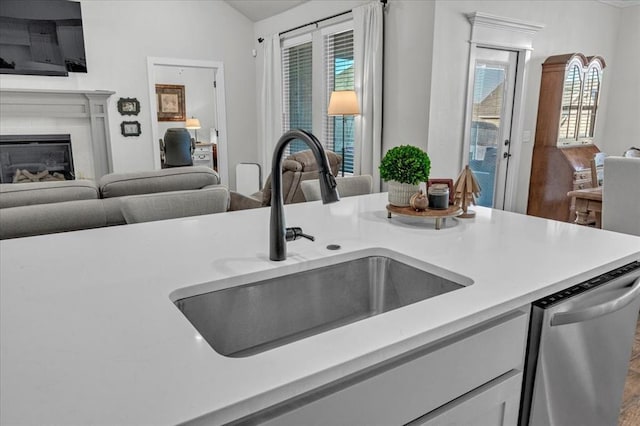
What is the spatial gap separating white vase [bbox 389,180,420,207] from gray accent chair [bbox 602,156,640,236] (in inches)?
77.5

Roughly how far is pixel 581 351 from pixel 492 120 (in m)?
3.93

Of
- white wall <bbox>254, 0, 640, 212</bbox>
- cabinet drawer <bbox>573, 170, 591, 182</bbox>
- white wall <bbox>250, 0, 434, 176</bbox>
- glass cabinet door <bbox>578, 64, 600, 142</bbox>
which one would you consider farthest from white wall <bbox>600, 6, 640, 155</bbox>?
white wall <bbox>250, 0, 434, 176</bbox>

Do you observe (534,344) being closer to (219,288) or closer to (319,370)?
(319,370)

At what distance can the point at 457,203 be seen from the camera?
176 cm

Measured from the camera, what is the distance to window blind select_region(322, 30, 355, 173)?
517 cm

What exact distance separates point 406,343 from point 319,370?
19 centimetres

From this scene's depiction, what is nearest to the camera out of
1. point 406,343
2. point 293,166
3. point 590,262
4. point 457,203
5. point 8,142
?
point 406,343

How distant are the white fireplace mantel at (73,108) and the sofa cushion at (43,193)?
3.65 meters

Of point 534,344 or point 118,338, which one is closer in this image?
point 118,338

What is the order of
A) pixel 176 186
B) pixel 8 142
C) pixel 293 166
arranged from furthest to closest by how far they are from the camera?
1. pixel 8 142
2. pixel 293 166
3. pixel 176 186

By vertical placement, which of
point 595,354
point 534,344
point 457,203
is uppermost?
point 457,203

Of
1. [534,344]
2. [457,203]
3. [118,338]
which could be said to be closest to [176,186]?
[457,203]

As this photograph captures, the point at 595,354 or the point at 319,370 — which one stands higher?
the point at 319,370

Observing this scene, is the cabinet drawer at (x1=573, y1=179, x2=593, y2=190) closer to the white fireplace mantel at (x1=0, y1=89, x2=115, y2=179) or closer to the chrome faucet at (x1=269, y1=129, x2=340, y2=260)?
the chrome faucet at (x1=269, y1=129, x2=340, y2=260)
